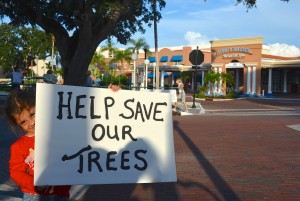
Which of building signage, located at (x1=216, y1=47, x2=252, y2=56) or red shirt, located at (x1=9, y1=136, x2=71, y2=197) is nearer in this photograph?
red shirt, located at (x1=9, y1=136, x2=71, y2=197)

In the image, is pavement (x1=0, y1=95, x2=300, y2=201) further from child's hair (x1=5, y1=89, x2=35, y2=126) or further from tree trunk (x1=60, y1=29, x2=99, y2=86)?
tree trunk (x1=60, y1=29, x2=99, y2=86)

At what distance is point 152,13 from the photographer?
2275cm

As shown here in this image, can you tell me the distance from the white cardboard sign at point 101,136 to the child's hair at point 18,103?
81 millimetres

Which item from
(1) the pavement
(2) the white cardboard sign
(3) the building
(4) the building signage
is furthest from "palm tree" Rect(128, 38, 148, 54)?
(2) the white cardboard sign

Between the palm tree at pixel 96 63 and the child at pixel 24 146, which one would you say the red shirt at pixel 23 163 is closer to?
the child at pixel 24 146

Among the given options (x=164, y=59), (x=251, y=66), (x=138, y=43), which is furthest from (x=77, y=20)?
(x=164, y=59)

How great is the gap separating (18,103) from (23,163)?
43cm

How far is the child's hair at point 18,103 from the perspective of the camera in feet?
10.2

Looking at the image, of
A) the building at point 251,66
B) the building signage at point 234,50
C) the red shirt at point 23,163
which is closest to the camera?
the red shirt at point 23,163

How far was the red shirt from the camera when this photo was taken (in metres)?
3.07

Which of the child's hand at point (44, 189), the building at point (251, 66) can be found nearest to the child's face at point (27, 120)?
the child's hand at point (44, 189)

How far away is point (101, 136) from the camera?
3.33 metres

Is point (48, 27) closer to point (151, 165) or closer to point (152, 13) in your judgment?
point (152, 13)

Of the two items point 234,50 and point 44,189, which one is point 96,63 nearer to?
point 234,50
